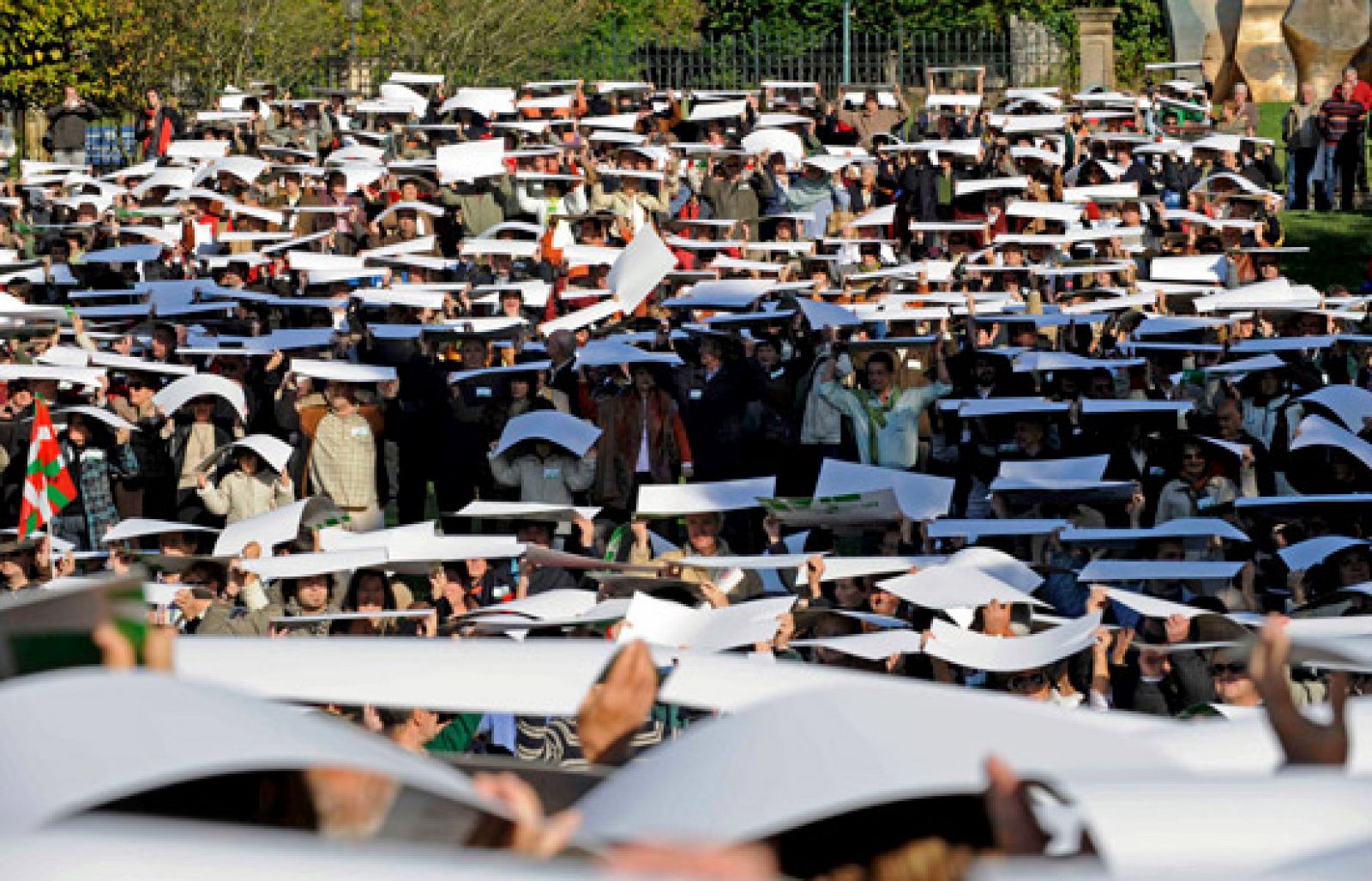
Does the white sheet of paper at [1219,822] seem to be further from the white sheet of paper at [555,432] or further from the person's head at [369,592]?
the white sheet of paper at [555,432]

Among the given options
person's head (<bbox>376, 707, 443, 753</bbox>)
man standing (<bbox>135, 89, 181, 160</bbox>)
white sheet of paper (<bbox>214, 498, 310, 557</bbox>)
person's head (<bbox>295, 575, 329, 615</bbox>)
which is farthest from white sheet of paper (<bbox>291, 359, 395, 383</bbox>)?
man standing (<bbox>135, 89, 181, 160</bbox>)

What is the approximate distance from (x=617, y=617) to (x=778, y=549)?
5.32 meters

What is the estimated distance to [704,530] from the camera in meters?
13.9

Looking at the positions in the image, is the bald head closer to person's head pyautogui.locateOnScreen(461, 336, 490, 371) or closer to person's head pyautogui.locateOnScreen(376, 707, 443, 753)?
person's head pyautogui.locateOnScreen(461, 336, 490, 371)

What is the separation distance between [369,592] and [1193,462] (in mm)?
4792

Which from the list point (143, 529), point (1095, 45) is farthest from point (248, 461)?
point (1095, 45)

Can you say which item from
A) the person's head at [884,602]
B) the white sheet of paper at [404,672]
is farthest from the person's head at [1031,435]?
the white sheet of paper at [404,672]

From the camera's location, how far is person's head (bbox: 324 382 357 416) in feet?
57.1

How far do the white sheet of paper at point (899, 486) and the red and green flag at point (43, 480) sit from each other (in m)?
4.33

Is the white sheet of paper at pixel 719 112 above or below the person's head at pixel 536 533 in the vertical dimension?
above

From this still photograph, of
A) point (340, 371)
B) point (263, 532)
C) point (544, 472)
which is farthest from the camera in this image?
point (340, 371)

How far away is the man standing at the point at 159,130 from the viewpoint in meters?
34.2

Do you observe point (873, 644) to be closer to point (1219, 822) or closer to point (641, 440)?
point (1219, 822)

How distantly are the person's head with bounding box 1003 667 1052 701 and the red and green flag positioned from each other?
689 cm
